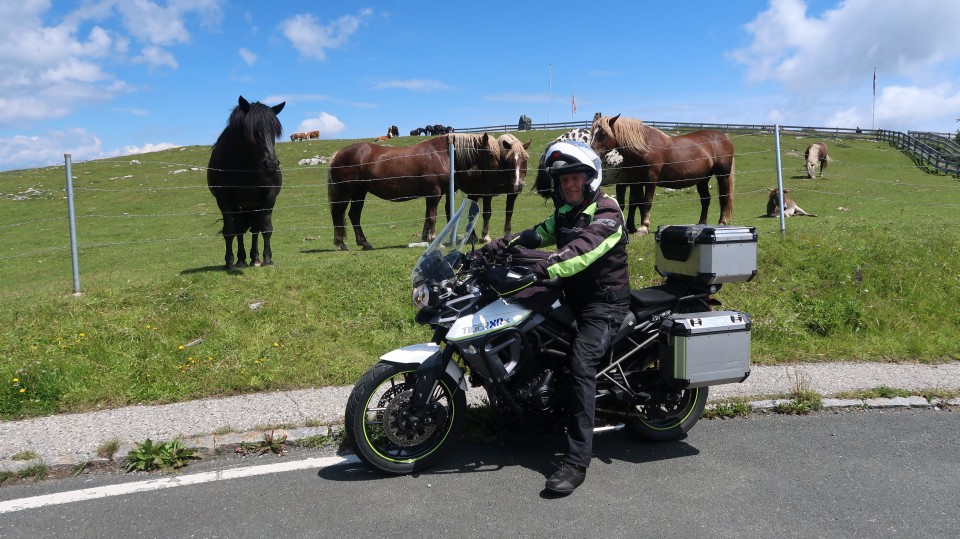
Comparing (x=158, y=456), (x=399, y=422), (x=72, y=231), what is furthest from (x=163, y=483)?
(x=72, y=231)

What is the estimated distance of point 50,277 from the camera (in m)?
14.9

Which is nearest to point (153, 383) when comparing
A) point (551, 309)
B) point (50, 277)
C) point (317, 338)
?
point (317, 338)

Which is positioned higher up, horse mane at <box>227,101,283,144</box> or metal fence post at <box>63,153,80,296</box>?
horse mane at <box>227,101,283,144</box>

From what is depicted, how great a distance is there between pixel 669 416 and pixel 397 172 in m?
9.03

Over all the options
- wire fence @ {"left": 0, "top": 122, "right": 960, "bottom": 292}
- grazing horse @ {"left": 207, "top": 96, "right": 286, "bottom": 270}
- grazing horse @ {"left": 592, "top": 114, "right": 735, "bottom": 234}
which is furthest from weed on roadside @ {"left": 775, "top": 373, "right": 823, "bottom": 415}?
wire fence @ {"left": 0, "top": 122, "right": 960, "bottom": 292}

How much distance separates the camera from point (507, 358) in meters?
4.52

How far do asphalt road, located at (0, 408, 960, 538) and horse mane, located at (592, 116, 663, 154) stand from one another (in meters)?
7.91

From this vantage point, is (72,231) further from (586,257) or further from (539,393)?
(586,257)

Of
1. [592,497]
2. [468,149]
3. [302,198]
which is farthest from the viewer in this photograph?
[302,198]

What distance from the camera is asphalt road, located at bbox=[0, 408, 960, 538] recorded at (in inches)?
151

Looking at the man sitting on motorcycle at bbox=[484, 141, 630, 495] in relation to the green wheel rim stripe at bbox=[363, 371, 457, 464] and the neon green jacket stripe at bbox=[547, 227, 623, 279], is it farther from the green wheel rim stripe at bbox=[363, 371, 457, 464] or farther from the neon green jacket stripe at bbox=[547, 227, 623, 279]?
the green wheel rim stripe at bbox=[363, 371, 457, 464]

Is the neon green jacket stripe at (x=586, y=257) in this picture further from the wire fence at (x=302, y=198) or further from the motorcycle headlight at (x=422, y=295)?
the wire fence at (x=302, y=198)

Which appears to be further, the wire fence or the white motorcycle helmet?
the wire fence

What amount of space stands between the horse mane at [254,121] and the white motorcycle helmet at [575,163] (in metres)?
6.33
